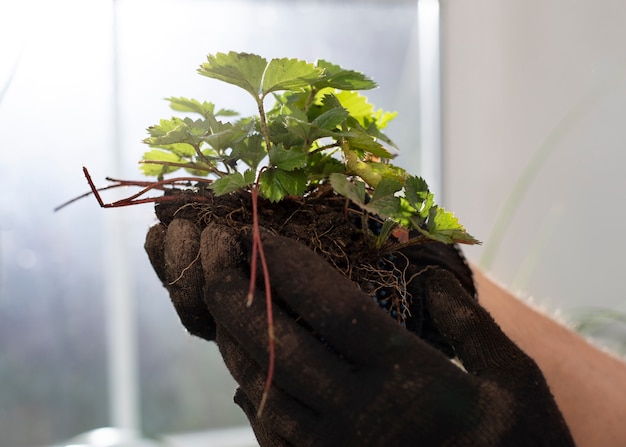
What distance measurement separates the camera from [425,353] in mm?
→ 464

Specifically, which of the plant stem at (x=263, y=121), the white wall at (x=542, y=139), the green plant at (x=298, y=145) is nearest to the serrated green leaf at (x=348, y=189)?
the green plant at (x=298, y=145)

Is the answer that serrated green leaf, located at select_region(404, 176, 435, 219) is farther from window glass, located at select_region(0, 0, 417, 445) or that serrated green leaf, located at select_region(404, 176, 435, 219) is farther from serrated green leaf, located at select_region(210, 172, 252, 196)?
window glass, located at select_region(0, 0, 417, 445)

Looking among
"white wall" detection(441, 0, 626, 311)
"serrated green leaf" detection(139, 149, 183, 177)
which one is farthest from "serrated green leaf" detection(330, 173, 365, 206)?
"white wall" detection(441, 0, 626, 311)

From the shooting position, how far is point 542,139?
4.24ft

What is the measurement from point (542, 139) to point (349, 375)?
1100 millimetres

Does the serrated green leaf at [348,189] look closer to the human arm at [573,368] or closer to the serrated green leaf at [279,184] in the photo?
the serrated green leaf at [279,184]

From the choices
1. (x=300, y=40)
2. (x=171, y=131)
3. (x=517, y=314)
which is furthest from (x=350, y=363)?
(x=300, y=40)

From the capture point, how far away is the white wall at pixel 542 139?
3.67ft

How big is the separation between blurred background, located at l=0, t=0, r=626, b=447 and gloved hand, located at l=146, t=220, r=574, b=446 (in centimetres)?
85

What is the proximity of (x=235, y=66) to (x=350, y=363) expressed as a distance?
0.34m

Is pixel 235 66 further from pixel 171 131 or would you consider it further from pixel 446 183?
pixel 446 183

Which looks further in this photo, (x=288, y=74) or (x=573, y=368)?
(x=573, y=368)

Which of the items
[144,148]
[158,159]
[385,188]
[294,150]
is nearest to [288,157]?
[294,150]

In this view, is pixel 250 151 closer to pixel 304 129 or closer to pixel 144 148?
pixel 304 129
